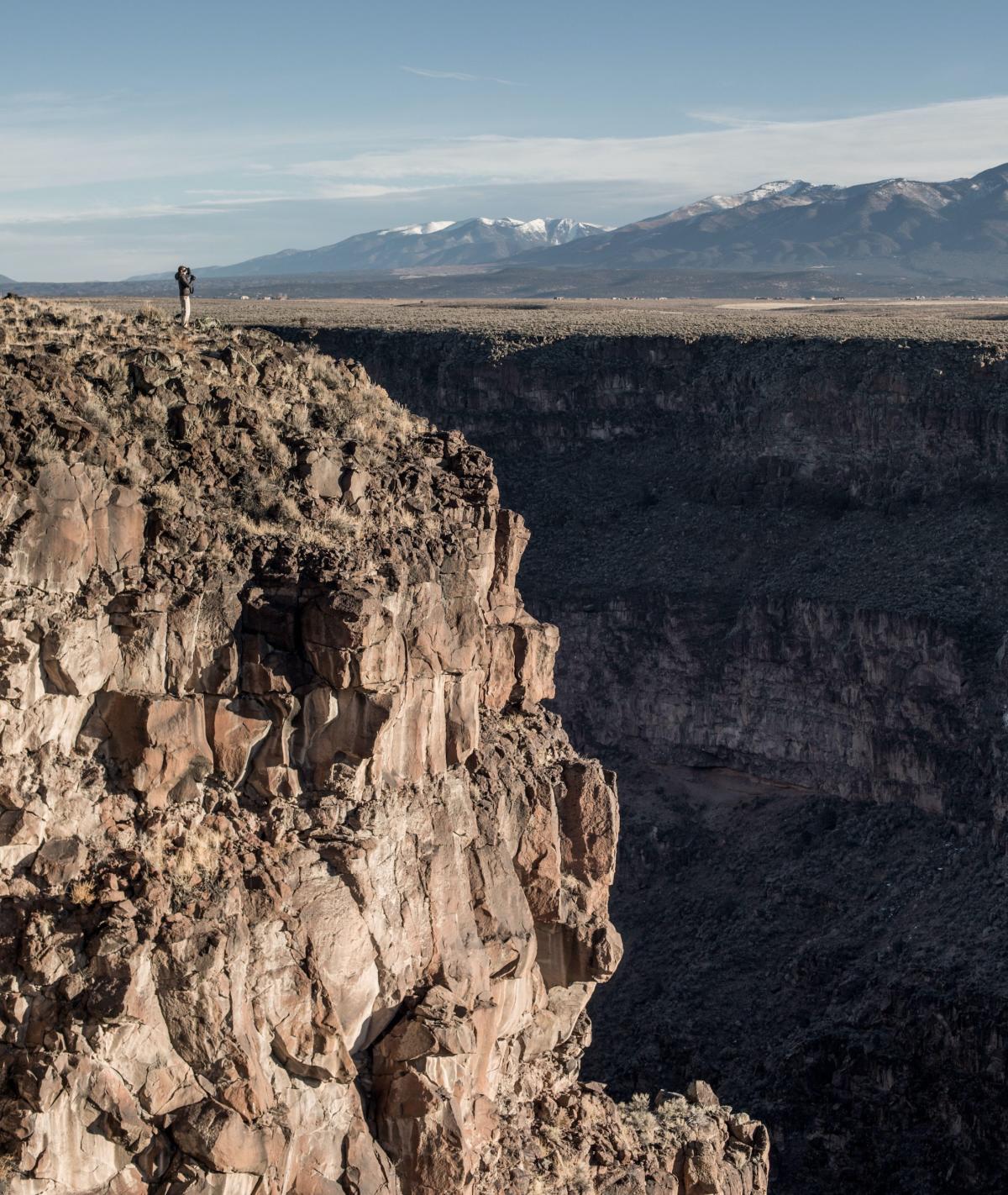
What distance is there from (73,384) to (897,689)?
51839mm

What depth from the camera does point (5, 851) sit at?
25688 millimetres

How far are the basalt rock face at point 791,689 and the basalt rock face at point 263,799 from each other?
89.5 ft

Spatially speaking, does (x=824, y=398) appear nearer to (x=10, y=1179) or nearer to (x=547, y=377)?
(x=547, y=377)

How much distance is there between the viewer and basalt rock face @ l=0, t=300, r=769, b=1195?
84.1ft

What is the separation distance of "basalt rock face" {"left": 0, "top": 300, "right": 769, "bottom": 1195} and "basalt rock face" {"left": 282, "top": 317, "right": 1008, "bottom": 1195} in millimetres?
27281

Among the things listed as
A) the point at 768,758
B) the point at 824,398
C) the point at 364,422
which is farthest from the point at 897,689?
the point at 364,422

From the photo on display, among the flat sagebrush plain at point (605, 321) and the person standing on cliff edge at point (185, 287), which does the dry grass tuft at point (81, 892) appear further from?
the flat sagebrush plain at point (605, 321)

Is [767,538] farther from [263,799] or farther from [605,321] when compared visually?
[263,799]

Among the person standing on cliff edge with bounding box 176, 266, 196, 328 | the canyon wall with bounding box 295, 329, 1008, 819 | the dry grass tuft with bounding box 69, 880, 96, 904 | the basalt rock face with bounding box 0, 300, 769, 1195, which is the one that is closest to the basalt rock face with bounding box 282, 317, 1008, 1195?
the canyon wall with bounding box 295, 329, 1008, 819

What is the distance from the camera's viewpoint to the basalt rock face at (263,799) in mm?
25625

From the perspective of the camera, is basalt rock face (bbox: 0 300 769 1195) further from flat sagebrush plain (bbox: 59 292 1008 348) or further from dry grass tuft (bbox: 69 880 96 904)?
flat sagebrush plain (bbox: 59 292 1008 348)

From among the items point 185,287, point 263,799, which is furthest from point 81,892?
point 185,287

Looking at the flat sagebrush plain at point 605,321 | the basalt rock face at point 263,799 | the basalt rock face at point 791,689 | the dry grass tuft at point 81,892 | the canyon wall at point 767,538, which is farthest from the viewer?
the flat sagebrush plain at point 605,321

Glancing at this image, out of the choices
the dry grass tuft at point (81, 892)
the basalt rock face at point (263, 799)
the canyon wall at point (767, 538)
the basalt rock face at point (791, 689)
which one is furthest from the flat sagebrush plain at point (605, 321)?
the dry grass tuft at point (81, 892)
